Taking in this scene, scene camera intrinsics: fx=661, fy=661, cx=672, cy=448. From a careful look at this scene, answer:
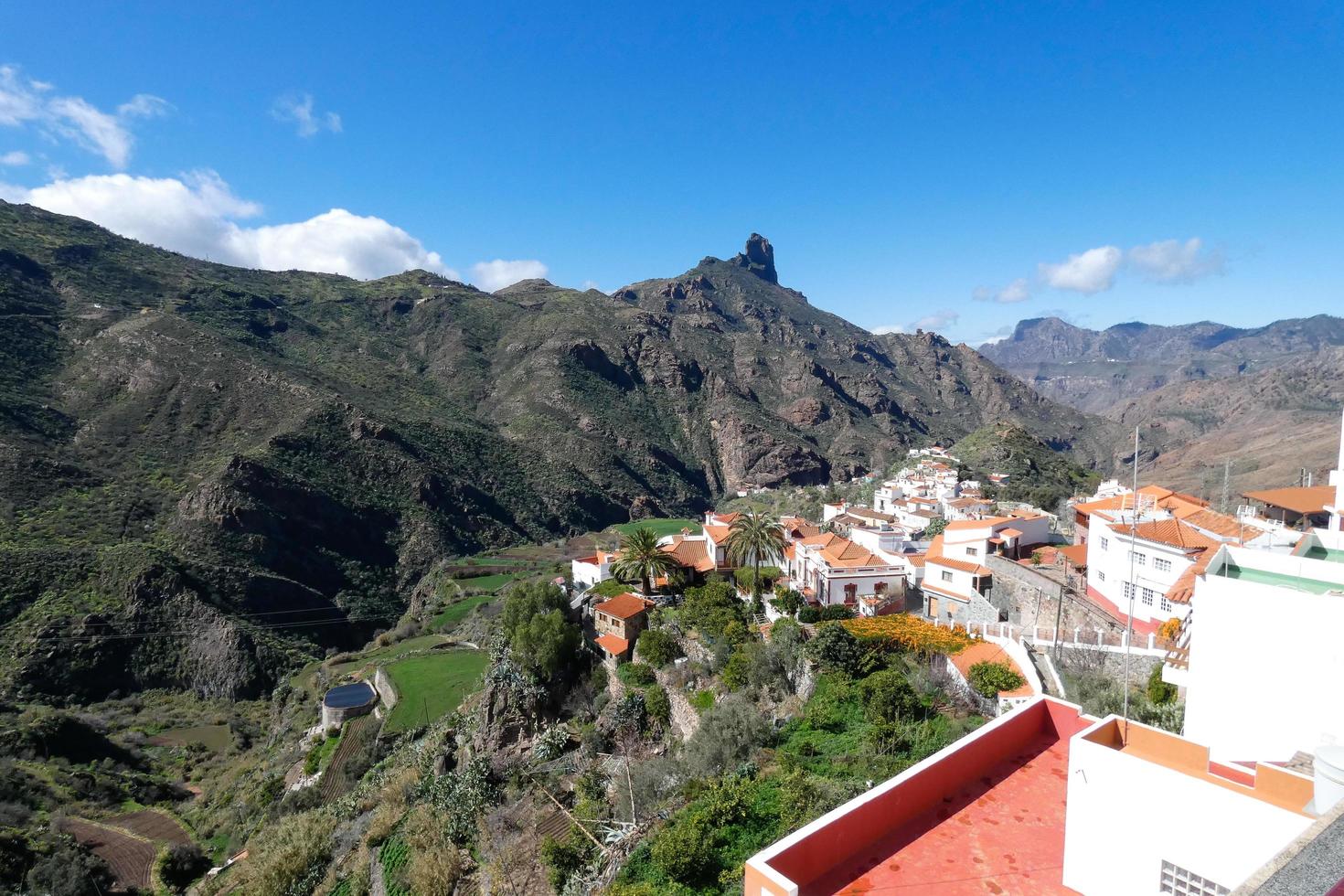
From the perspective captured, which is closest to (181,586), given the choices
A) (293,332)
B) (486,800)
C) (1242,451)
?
(486,800)

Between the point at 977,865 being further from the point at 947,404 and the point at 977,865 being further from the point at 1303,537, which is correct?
the point at 947,404

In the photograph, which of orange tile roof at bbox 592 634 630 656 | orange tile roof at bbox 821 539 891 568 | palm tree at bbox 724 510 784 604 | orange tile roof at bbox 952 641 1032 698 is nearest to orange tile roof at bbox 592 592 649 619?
orange tile roof at bbox 592 634 630 656

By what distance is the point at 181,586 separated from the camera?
46.2m

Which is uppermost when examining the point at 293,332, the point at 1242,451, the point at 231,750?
the point at 293,332

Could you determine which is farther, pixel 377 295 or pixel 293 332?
pixel 377 295

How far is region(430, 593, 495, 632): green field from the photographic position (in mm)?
50188

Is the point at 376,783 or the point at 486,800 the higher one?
the point at 486,800

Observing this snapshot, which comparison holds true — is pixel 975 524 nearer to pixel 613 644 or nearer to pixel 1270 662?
pixel 613 644

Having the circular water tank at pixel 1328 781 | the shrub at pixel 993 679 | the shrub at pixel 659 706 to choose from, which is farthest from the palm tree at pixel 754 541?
the circular water tank at pixel 1328 781

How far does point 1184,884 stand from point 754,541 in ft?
79.5

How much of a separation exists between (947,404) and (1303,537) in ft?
544

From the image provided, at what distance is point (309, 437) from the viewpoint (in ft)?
218

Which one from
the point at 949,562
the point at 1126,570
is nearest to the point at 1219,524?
the point at 1126,570

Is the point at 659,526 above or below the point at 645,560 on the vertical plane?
below
